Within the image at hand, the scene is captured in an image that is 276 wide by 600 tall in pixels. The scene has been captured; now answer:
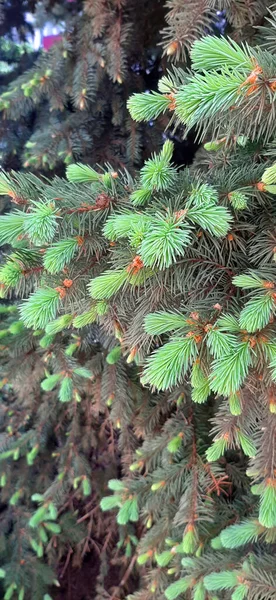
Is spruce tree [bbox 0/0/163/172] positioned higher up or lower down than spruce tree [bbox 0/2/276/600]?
higher up

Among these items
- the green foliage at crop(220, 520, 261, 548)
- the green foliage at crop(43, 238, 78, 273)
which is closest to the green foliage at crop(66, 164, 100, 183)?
the green foliage at crop(43, 238, 78, 273)

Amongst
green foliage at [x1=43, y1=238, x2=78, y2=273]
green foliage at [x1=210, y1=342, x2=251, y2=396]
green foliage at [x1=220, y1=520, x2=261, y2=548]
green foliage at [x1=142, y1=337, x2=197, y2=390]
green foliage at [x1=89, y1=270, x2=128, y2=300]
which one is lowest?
green foliage at [x1=220, y1=520, x2=261, y2=548]

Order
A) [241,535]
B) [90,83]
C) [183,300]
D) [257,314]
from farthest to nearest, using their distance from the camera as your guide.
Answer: [90,83], [241,535], [183,300], [257,314]

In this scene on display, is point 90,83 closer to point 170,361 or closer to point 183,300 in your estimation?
point 183,300

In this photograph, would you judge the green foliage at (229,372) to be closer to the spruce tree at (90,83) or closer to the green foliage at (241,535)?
the green foliage at (241,535)

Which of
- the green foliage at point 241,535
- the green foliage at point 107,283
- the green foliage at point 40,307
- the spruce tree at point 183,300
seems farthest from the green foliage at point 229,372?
the green foliage at point 241,535

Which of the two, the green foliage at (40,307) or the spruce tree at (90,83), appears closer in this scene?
the green foliage at (40,307)

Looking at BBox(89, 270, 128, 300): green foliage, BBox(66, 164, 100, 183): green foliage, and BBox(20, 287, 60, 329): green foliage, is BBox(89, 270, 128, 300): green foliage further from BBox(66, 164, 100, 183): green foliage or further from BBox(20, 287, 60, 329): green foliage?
BBox(66, 164, 100, 183): green foliage

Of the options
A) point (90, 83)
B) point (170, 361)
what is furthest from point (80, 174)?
point (90, 83)

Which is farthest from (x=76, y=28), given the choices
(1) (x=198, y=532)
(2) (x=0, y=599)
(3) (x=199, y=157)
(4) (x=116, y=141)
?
(2) (x=0, y=599)
